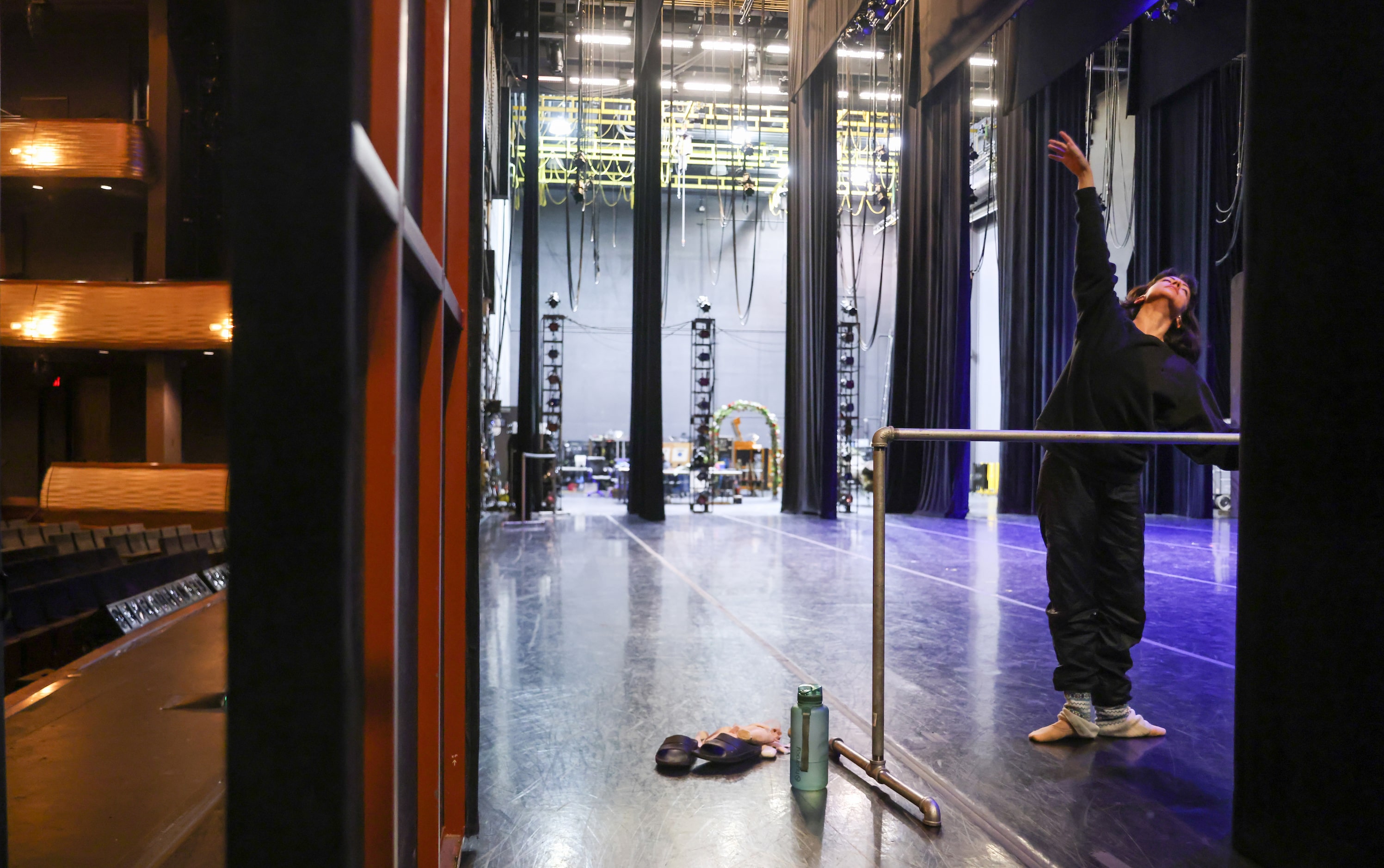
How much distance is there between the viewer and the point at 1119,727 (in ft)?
7.67

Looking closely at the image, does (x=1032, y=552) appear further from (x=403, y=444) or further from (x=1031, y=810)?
(x=403, y=444)

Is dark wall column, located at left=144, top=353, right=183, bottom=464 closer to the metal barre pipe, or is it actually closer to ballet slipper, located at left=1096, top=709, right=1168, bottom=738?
the metal barre pipe

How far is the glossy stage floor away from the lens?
1698 millimetres

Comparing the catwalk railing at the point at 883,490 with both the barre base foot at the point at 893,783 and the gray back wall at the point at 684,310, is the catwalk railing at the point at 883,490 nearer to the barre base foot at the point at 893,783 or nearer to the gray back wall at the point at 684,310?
the barre base foot at the point at 893,783

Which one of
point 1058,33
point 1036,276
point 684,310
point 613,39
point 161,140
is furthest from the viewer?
point 684,310

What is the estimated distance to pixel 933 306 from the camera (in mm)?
10586

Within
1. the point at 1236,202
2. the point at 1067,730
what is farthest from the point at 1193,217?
the point at 1067,730

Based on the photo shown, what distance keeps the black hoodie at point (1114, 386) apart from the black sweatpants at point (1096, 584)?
81mm

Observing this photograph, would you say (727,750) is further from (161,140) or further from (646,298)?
(161,140)

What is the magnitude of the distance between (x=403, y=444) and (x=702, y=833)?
113 centimetres

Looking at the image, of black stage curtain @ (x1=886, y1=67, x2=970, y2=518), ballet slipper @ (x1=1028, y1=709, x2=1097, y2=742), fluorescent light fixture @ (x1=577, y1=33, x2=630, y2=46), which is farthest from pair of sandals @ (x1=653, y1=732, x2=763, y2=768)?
fluorescent light fixture @ (x1=577, y1=33, x2=630, y2=46)

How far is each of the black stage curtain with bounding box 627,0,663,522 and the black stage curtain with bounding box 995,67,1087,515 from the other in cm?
416

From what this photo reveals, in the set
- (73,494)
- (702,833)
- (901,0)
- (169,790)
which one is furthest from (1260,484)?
(73,494)

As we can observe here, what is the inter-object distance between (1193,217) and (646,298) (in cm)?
638
